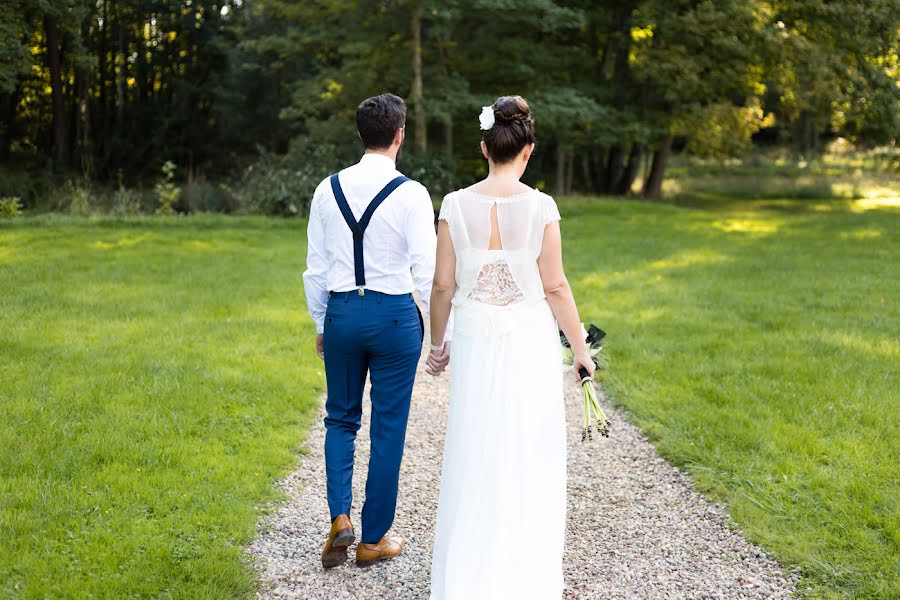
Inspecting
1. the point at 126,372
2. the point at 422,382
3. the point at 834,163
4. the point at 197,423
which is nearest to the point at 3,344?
the point at 126,372

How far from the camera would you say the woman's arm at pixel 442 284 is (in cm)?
354

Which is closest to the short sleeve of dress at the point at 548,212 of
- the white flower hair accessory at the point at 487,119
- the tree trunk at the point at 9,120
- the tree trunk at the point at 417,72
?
the white flower hair accessory at the point at 487,119

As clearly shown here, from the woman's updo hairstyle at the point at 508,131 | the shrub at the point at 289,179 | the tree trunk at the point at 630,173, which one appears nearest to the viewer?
the woman's updo hairstyle at the point at 508,131

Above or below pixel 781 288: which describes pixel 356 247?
above

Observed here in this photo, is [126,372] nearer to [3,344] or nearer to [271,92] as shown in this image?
[3,344]

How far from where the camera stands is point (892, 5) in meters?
21.5

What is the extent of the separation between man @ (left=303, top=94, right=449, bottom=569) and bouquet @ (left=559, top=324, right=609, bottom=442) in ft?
1.90

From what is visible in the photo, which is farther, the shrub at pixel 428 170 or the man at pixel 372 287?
the shrub at pixel 428 170

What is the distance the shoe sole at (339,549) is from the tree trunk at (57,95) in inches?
1019

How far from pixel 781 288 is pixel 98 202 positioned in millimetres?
16267

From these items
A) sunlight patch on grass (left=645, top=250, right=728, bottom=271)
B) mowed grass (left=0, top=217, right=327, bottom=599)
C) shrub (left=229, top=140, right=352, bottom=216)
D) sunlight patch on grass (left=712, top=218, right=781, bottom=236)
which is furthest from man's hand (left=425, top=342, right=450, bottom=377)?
shrub (left=229, top=140, right=352, bottom=216)

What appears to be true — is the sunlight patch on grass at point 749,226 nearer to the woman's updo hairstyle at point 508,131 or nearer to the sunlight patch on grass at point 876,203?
the sunlight patch on grass at point 876,203

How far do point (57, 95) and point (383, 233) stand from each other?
89.1ft

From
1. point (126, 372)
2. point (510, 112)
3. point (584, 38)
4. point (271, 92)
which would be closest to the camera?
point (510, 112)
